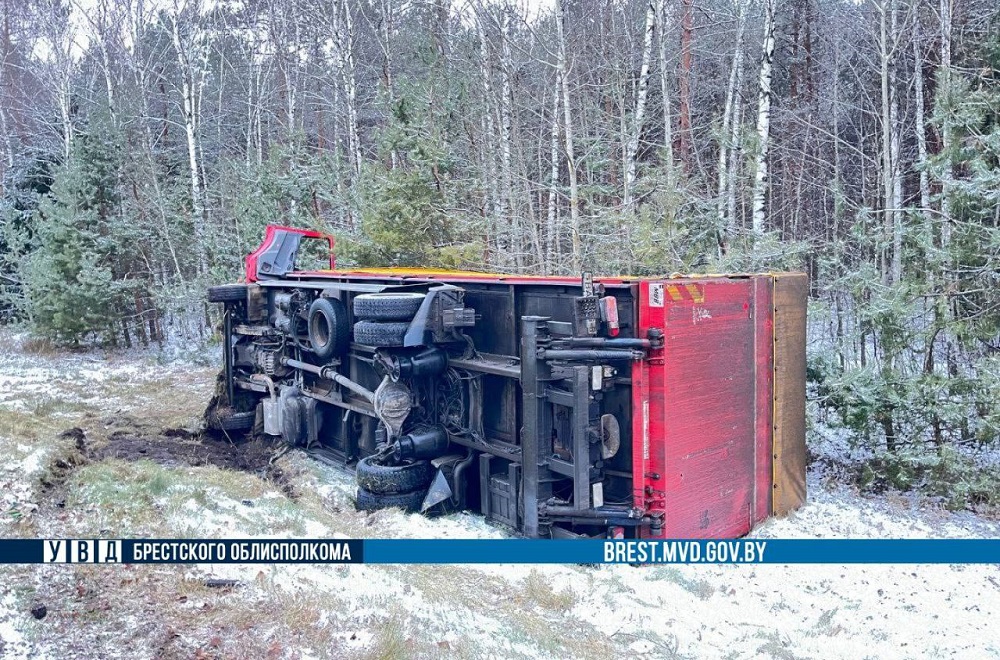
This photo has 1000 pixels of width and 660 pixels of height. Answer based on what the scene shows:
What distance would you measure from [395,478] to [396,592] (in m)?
2.56

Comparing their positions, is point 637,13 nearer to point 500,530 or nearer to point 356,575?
point 500,530

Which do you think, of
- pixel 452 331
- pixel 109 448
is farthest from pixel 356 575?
pixel 109 448

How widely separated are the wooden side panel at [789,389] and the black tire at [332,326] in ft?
13.9

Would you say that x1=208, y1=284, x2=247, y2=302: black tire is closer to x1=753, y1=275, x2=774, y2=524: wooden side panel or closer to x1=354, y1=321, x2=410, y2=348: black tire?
x1=354, y1=321, x2=410, y2=348: black tire

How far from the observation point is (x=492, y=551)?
5.03 m

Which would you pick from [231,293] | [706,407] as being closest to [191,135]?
[231,293]

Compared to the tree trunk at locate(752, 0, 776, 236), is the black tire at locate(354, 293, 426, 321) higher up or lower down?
lower down

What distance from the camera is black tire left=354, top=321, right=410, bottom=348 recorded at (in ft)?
22.9

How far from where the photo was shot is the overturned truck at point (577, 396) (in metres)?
6.00

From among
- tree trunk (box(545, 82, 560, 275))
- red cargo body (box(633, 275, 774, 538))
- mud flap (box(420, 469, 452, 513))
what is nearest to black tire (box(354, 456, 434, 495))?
mud flap (box(420, 469, 452, 513))

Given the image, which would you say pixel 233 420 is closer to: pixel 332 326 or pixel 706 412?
pixel 332 326

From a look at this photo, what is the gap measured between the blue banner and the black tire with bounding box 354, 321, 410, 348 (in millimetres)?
2142

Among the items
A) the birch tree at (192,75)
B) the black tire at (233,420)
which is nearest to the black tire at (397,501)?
the black tire at (233,420)

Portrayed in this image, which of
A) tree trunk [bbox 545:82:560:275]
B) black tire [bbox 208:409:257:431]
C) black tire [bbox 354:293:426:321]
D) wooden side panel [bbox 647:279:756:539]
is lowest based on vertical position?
black tire [bbox 208:409:257:431]
